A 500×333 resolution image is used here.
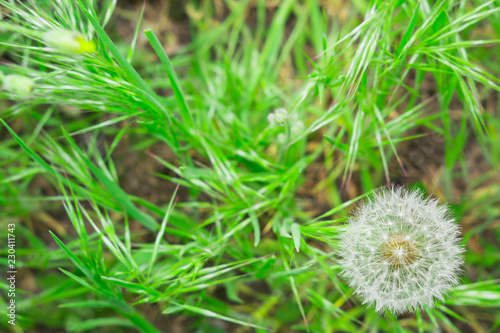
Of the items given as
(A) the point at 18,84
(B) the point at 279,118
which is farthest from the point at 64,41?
(B) the point at 279,118

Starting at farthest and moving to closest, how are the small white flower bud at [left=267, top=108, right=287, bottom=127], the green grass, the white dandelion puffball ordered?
the green grass < the small white flower bud at [left=267, top=108, right=287, bottom=127] < the white dandelion puffball

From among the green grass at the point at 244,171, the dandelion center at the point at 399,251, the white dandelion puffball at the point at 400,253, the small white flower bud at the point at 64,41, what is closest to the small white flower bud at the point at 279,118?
the green grass at the point at 244,171

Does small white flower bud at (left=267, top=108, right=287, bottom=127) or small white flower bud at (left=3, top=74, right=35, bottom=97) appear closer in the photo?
small white flower bud at (left=3, top=74, right=35, bottom=97)

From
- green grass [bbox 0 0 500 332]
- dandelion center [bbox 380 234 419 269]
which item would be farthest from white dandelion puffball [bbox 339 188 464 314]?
green grass [bbox 0 0 500 332]

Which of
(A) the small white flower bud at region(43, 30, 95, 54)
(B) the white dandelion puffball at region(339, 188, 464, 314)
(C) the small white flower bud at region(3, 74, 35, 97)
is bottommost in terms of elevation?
(B) the white dandelion puffball at region(339, 188, 464, 314)

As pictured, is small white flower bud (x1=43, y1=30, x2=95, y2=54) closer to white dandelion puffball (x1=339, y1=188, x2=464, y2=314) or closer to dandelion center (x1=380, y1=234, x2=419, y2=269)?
white dandelion puffball (x1=339, y1=188, x2=464, y2=314)

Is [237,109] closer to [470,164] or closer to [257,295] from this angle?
[257,295]

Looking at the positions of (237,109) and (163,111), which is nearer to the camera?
(163,111)

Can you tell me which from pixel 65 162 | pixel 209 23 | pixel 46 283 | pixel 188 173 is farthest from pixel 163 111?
pixel 46 283

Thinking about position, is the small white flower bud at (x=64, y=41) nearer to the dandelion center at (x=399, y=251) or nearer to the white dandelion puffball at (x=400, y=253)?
the white dandelion puffball at (x=400, y=253)
